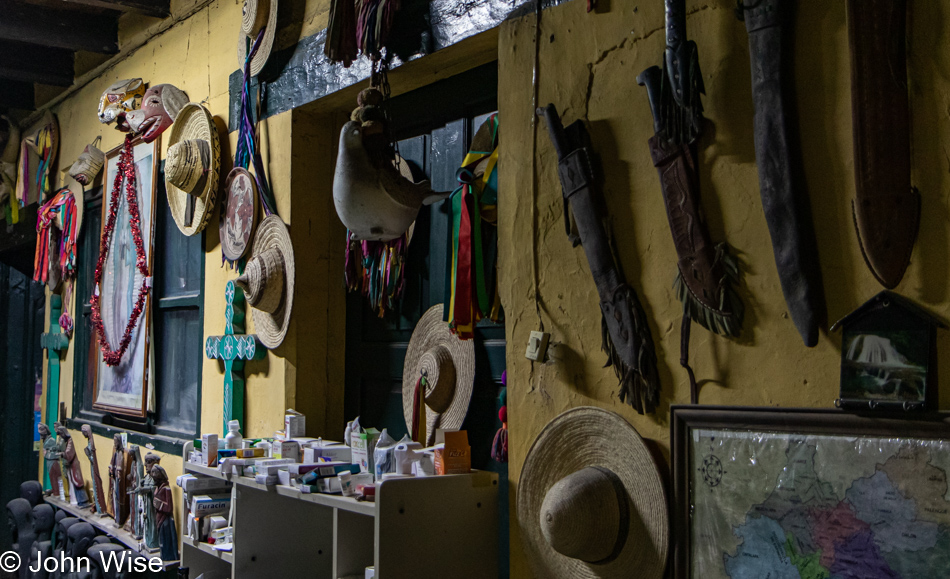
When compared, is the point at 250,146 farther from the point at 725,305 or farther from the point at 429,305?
the point at 725,305

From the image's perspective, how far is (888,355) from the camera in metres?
1.17

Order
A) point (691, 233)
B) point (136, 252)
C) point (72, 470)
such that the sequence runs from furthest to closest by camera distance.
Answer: point (72, 470)
point (136, 252)
point (691, 233)

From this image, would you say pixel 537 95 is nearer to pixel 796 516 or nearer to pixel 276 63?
pixel 796 516

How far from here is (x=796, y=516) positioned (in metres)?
1.26

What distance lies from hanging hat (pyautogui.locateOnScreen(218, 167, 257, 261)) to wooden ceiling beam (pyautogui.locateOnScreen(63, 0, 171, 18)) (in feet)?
3.61

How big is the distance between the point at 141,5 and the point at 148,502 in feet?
6.81

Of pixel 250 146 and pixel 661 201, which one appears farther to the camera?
pixel 250 146

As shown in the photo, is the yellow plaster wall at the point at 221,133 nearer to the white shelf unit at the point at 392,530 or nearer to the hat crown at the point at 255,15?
the hat crown at the point at 255,15

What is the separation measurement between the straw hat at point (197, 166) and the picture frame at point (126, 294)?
529 millimetres

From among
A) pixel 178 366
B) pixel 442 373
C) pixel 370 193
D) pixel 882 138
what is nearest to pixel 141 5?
pixel 178 366

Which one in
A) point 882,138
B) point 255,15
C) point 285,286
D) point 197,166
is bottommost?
point 285,286

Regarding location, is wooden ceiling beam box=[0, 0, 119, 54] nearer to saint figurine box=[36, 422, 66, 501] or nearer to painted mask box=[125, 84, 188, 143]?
painted mask box=[125, 84, 188, 143]

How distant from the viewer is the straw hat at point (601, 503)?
1451 mm

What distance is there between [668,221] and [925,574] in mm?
694
